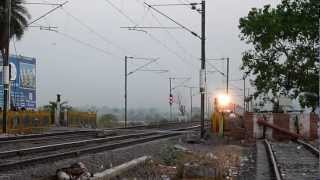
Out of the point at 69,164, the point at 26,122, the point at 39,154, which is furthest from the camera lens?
the point at 26,122

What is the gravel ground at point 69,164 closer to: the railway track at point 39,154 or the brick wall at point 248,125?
the railway track at point 39,154

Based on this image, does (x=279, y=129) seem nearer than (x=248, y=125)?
Yes

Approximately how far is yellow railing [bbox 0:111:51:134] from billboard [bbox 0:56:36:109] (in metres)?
23.4

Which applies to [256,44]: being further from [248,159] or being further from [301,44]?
[248,159]

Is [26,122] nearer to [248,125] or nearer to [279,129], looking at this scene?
[248,125]

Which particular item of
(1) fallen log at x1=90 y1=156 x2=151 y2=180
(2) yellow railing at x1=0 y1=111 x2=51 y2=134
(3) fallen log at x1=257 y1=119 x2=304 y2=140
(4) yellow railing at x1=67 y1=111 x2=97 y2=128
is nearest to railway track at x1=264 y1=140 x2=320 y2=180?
(1) fallen log at x1=90 y1=156 x2=151 y2=180

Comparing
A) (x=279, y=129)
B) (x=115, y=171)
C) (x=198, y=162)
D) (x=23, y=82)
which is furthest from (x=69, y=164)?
(x=23, y=82)

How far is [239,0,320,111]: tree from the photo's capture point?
6550 centimetres

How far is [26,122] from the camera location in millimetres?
45281

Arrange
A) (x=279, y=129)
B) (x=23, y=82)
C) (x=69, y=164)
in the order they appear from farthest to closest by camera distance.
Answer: (x=23, y=82)
(x=279, y=129)
(x=69, y=164)

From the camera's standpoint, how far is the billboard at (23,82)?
7231 cm

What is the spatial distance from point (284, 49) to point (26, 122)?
32716mm

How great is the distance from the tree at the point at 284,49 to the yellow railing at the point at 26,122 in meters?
27.4

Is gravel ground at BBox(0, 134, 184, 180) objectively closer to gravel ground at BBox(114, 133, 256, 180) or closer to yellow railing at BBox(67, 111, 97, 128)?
gravel ground at BBox(114, 133, 256, 180)
